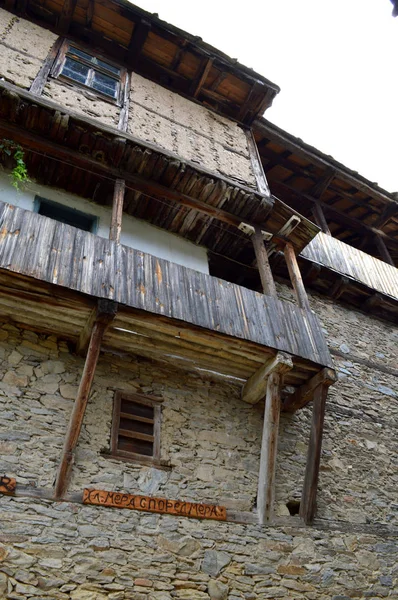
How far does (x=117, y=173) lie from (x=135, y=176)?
0.92 ft

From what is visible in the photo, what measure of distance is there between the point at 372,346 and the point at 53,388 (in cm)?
Result: 636

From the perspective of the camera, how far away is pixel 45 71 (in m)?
7.64

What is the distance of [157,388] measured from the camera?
244 inches

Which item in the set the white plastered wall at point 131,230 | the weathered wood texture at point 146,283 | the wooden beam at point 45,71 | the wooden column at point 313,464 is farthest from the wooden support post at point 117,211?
the wooden column at point 313,464

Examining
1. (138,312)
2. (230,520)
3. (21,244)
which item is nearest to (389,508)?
(230,520)

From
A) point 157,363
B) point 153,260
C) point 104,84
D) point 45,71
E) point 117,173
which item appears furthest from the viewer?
point 104,84

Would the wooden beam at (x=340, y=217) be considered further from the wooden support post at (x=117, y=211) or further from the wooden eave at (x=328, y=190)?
the wooden support post at (x=117, y=211)

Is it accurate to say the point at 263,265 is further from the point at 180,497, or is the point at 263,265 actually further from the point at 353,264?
the point at 353,264

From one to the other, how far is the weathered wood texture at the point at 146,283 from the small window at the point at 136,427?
4.00ft

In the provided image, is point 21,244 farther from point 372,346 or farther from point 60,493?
point 372,346

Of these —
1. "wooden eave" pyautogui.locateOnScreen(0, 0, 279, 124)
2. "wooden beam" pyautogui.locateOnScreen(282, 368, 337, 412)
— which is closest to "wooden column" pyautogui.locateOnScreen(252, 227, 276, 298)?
"wooden beam" pyautogui.locateOnScreen(282, 368, 337, 412)

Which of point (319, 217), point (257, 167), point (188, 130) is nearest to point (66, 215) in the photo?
point (188, 130)

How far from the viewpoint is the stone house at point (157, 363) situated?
484 cm

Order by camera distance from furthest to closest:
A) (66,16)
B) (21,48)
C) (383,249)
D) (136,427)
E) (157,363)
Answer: (383,249), (66,16), (21,48), (157,363), (136,427)
